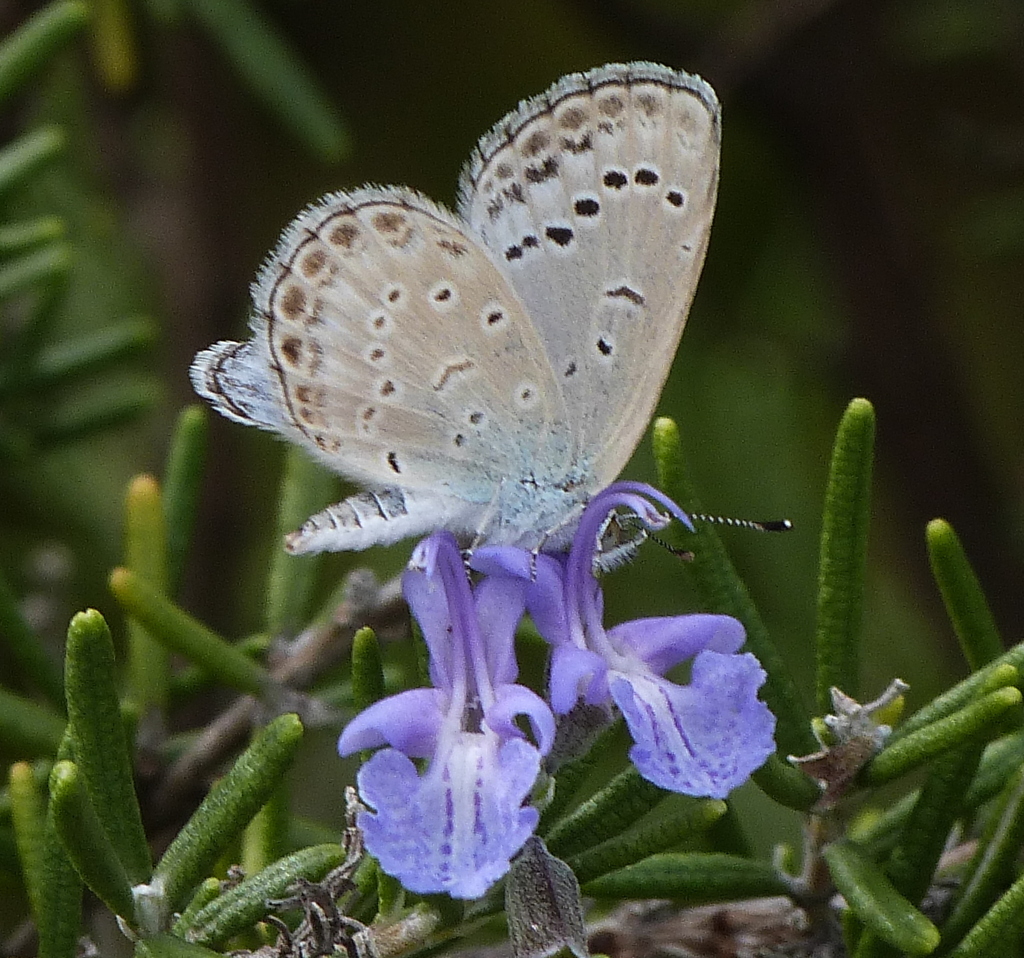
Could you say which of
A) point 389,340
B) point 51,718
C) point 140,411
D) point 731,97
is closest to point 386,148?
point 731,97

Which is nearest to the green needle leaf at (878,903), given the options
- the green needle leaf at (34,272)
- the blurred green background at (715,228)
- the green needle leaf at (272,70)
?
the green needle leaf at (34,272)

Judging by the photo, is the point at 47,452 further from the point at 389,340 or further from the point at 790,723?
the point at 790,723

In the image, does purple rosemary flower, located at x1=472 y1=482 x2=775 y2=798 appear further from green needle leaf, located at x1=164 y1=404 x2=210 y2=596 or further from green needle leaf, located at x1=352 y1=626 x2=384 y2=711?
green needle leaf, located at x1=164 y1=404 x2=210 y2=596

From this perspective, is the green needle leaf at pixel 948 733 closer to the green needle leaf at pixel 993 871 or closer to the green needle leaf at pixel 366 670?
the green needle leaf at pixel 993 871

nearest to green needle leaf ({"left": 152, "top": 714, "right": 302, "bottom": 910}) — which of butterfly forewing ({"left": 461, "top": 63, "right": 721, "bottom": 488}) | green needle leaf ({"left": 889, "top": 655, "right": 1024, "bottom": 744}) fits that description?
green needle leaf ({"left": 889, "top": 655, "right": 1024, "bottom": 744})

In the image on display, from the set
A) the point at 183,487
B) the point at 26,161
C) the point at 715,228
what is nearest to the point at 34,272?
the point at 26,161

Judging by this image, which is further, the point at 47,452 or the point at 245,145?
the point at 245,145

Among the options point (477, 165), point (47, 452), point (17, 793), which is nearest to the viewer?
point (17, 793)
